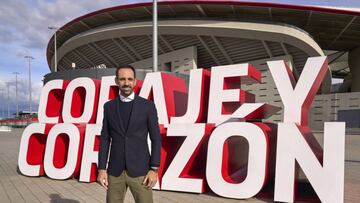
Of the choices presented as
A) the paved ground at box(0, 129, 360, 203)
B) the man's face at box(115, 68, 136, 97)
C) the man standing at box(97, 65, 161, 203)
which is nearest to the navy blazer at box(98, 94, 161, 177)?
→ the man standing at box(97, 65, 161, 203)

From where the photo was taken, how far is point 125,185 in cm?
344

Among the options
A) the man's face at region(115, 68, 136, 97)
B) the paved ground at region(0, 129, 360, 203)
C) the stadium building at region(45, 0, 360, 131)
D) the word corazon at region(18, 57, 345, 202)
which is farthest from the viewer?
the stadium building at region(45, 0, 360, 131)

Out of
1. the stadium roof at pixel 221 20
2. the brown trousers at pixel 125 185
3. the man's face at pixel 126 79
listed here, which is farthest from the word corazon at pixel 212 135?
the stadium roof at pixel 221 20

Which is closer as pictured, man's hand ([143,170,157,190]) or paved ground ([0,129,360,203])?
man's hand ([143,170,157,190])

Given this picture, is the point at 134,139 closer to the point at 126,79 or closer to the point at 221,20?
the point at 126,79

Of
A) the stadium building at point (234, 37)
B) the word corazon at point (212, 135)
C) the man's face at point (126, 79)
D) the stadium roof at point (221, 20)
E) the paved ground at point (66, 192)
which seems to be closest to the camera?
the man's face at point (126, 79)

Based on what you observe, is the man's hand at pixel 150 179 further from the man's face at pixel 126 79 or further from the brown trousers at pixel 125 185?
the man's face at pixel 126 79

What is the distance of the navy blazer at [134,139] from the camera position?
3312 mm

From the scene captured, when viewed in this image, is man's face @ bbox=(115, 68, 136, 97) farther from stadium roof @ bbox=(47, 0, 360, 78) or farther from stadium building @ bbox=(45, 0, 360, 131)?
stadium roof @ bbox=(47, 0, 360, 78)

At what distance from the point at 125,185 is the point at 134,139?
1.58 feet

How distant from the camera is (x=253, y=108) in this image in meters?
7.26

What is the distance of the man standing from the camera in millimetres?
3311

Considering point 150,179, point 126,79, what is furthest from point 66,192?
point 126,79

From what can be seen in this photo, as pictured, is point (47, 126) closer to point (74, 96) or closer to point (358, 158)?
point (74, 96)
